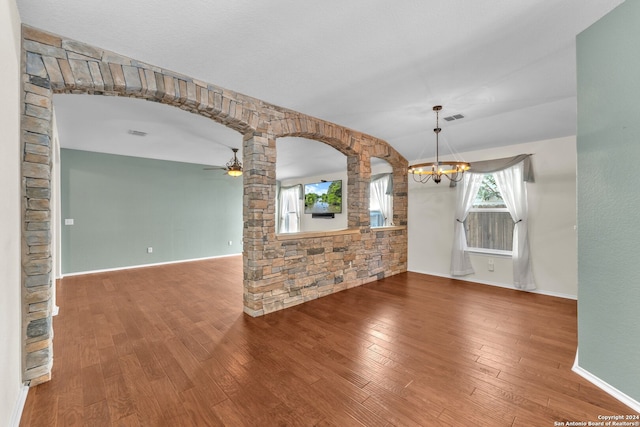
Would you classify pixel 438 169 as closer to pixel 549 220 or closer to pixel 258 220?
pixel 549 220

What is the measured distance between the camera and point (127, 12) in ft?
5.98

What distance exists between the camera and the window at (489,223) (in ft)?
15.2

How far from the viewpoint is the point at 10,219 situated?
1.55m

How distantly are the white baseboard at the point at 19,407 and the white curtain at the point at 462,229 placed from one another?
5491 millimetres

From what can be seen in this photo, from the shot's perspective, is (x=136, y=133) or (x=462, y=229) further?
(x=462, y=229)

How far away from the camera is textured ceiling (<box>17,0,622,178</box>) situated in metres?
1.82

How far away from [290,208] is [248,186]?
5.84m

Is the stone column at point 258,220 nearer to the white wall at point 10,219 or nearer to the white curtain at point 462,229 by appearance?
the white wall at point 10,219

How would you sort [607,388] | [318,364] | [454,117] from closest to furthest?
[607,388] → [318,364] → [454,117]

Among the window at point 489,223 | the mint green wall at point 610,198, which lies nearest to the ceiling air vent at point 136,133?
the mint green wall at point 610,198

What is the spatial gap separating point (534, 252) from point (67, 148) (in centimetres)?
865

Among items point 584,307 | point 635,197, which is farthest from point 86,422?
point 635,197

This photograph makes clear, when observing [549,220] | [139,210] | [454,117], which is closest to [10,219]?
[454,117]

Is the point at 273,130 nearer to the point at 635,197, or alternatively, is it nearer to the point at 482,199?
the point at 635,197
